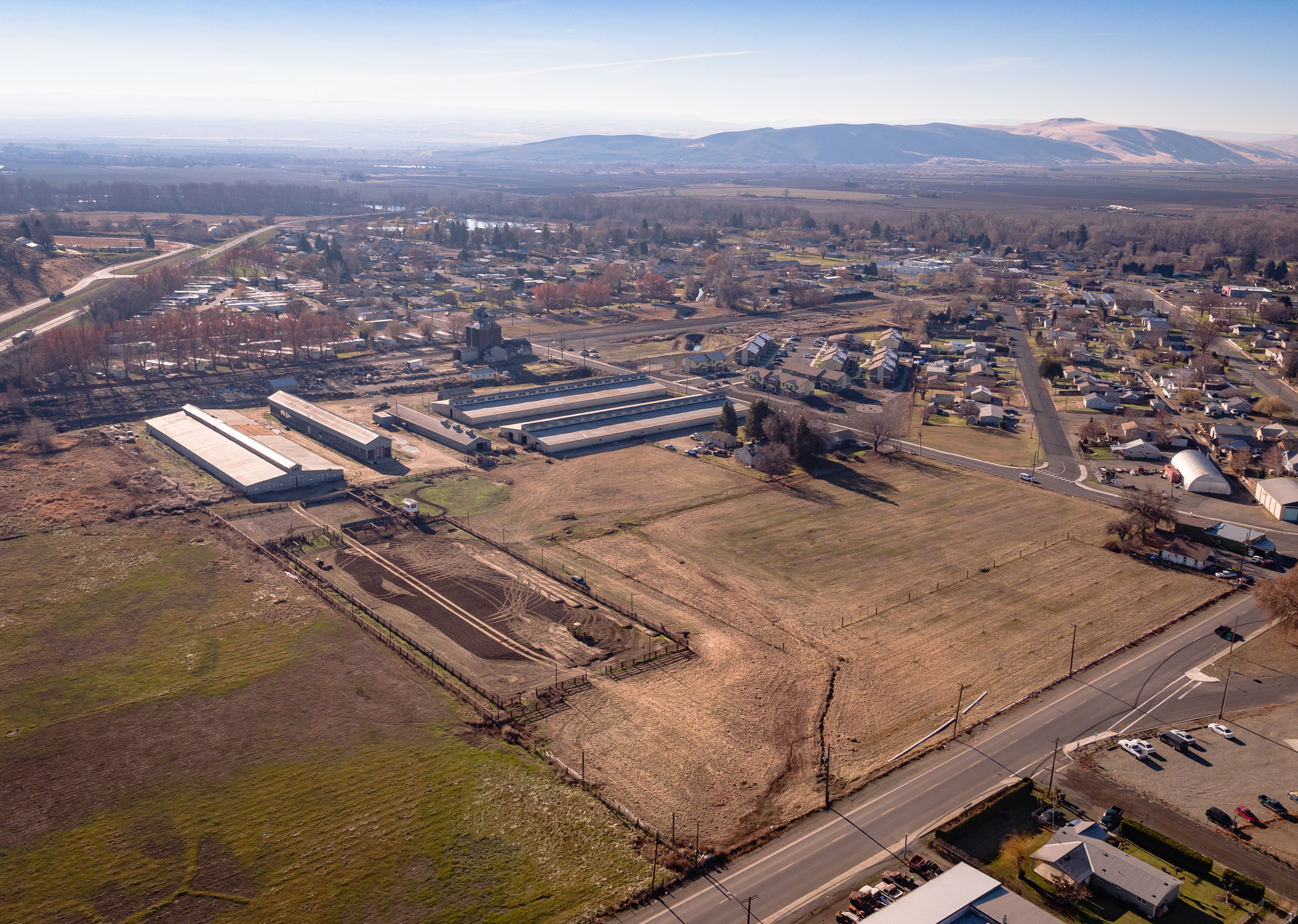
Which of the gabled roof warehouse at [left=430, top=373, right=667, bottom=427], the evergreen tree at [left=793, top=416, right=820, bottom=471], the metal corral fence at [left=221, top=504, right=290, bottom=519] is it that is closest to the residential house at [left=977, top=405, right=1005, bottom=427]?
the evergreen tree at [left=793, top=416, right=820, bottom=471]

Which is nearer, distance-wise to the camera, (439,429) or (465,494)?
(465,494)

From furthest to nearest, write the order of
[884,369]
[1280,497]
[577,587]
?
[884,369] < [1280,497] < [577,587]

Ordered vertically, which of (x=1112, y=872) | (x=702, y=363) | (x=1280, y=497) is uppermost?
(x=702, y=363)

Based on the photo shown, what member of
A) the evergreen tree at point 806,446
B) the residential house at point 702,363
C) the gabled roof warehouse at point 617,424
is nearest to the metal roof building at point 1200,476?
the evergreen tree at point 806,446

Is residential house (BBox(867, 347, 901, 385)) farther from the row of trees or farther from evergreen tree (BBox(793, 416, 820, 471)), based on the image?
the row of trees

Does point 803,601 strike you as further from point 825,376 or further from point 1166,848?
point 825,376

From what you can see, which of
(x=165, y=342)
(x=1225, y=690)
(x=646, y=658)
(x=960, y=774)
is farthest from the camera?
(x=165, y=342)

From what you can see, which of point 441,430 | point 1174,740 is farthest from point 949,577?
point 441,430

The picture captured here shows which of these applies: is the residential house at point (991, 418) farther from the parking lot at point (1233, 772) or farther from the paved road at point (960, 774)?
the parking lot at point (1233, 772)
